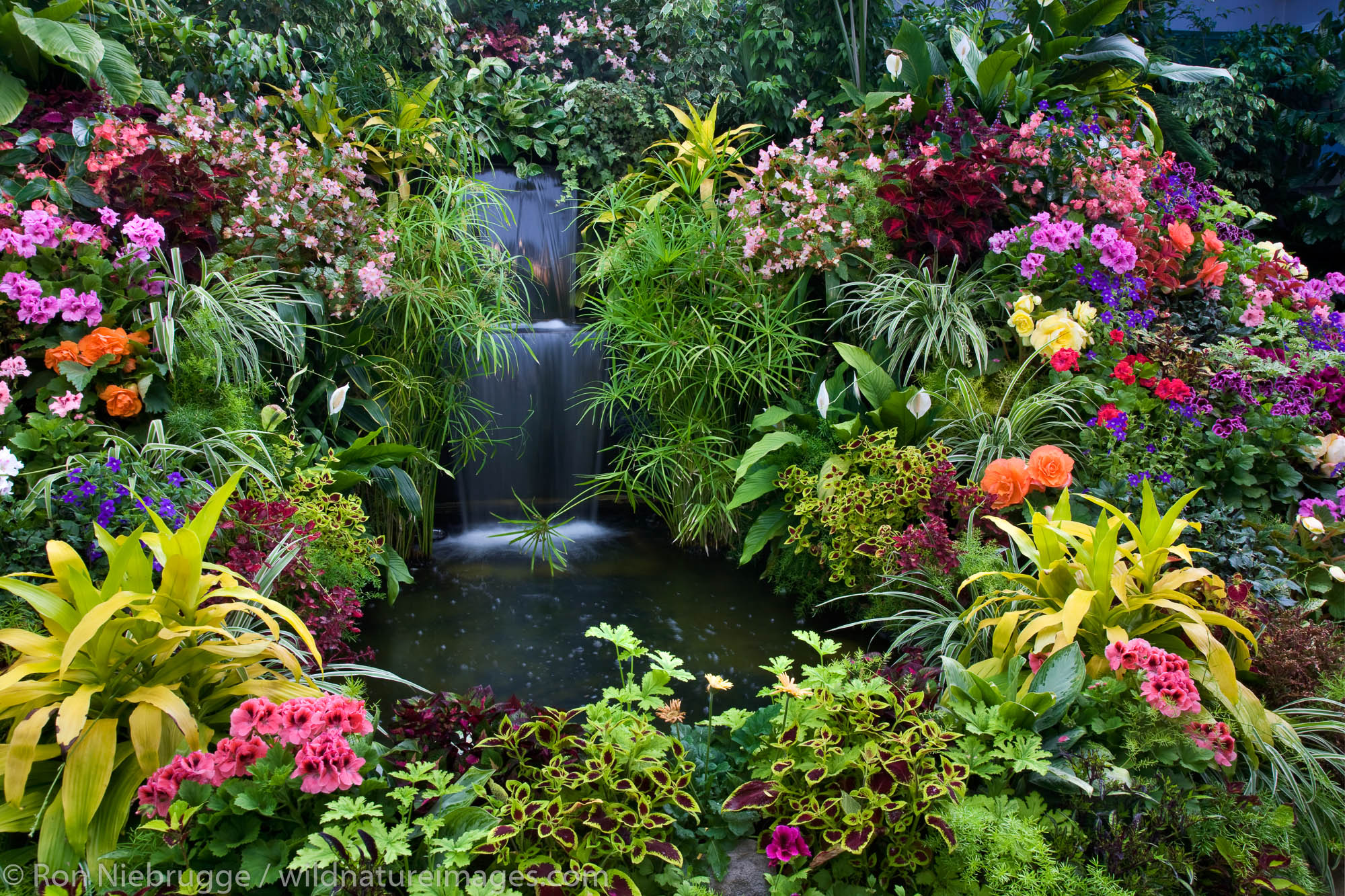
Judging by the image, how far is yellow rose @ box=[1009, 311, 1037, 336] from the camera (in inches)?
134

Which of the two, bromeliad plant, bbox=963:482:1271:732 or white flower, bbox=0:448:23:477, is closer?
bromeliad plant, bbox=963:482:1271:732

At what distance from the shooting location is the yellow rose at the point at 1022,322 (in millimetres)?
3410

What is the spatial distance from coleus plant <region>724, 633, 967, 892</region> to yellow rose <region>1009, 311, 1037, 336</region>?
2.20m

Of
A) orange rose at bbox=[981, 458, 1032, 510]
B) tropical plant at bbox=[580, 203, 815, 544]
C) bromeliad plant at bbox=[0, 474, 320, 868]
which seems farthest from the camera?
tropical plant at bbox=[580, 203, 815, 544]

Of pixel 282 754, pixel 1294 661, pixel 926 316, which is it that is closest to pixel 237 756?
pixel 282 754

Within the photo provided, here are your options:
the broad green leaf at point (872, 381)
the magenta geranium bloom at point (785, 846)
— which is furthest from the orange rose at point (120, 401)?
the broad green leaf at point (872, 381)

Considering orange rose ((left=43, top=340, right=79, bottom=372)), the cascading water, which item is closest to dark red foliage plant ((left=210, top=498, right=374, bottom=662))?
orange rose ((left=43, top=340, right=79, bottom=372))

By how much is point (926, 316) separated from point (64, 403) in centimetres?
334

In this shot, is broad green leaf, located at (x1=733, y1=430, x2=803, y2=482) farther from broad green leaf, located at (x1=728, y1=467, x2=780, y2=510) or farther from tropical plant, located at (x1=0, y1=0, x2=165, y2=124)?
tropical plant, located at (x1=0, y1=0, x2=165, y2=124)

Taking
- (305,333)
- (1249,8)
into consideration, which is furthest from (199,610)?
(1249,8)

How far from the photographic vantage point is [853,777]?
161 cm

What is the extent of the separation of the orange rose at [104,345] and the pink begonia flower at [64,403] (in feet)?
0.48

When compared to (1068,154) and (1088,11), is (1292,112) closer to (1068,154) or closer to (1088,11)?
(1088,11)

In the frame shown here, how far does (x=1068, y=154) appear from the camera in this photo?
391cm
